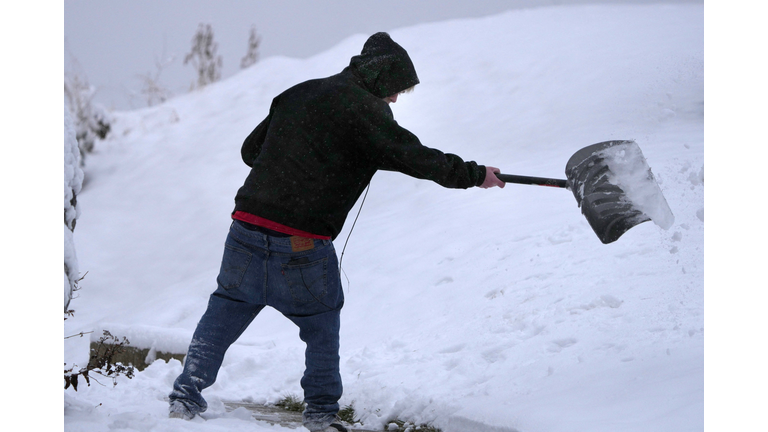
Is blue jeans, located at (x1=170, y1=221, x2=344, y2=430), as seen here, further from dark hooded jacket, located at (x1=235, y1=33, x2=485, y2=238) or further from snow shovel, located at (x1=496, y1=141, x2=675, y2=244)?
snow shovel, located at (x1=496, y1=141, x2=675, y2=244)

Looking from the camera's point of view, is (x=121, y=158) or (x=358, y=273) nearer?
(x=358, y=273)

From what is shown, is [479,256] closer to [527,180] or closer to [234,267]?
[527,180]

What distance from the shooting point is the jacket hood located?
235cm

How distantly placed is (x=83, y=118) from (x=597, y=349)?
11.1 meters

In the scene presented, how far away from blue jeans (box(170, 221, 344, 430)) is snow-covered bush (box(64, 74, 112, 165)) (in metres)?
10.4

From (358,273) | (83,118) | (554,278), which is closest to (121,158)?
(83,118)

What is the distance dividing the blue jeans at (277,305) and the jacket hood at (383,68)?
0.58m

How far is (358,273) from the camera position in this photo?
16.3 feet

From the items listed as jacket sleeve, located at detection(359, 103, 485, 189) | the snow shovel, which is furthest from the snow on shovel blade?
jacket sleeve, located at detection(359, 103, 485, 189)

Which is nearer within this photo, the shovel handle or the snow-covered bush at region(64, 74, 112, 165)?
the shovel handle

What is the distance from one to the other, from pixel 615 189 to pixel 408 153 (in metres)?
0.84
